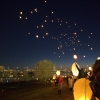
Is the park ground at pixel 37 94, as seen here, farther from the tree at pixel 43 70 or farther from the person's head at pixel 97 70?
the tree at pixel 43 70

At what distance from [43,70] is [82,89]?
3099 cm

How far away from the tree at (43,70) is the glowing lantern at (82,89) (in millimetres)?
29698

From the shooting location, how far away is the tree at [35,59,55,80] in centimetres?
3753

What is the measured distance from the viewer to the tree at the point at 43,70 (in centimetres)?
3753

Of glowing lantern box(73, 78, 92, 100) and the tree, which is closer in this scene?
glowing lantern box(73, 78, 92, 100)

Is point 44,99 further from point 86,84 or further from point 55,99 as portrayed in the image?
point 86,84

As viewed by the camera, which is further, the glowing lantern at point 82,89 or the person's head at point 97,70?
the glowing lantern at point 82,89

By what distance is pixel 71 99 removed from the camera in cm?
1330

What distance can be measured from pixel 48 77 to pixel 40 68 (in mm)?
2390

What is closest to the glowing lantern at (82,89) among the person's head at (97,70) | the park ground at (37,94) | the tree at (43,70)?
the person's head at (97,70)

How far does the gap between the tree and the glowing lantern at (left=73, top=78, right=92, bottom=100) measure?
97.4 feet

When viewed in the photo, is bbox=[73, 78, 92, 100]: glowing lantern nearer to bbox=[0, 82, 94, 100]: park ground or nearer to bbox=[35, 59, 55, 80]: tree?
bbox=[0, 82, 94, 100]: park ground

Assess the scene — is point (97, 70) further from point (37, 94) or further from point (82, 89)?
point (37, 94)

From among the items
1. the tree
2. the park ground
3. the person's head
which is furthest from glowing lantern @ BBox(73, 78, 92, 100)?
the tree
